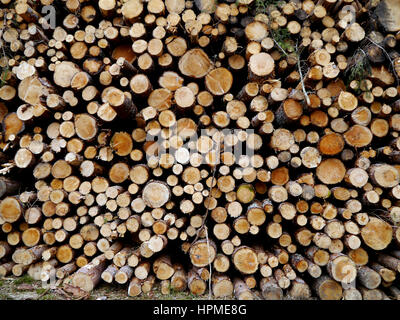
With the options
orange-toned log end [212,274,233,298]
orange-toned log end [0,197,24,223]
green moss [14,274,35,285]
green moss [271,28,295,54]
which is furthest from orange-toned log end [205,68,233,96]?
green moss [14,274,35,285]

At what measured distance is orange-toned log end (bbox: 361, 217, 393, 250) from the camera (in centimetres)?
266

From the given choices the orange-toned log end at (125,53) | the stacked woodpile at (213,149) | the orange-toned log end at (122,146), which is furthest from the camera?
the orange-toned log end at (125,53)

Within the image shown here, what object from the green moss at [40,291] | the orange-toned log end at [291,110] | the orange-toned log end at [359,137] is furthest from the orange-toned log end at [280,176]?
the green moss at [40,291]

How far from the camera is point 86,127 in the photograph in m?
2.88

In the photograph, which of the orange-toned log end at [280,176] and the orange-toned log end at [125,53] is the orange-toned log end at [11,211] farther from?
the orange-toned log end at [280,176]

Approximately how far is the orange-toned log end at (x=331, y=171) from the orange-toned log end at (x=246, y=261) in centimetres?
101

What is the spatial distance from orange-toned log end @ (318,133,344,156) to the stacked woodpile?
1cm

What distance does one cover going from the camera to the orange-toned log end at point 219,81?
9.57ft

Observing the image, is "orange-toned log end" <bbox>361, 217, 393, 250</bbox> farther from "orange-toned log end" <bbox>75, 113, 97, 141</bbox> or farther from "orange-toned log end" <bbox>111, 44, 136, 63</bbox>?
"orange-toned log end" <bbox>111, 44, 136, 63</bbox>

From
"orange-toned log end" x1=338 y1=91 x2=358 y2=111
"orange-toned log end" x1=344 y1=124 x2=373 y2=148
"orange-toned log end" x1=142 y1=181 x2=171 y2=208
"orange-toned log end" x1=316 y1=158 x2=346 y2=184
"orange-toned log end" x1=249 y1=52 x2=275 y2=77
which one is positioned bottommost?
"orange-toned log end" x1=142 y1=181 x2=171 y2=208

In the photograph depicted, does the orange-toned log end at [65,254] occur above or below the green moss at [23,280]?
above

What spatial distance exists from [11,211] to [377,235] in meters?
3.71

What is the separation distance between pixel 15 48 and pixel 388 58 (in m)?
4.03

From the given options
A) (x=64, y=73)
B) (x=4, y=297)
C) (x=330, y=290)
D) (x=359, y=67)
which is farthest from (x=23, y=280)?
(x=359, y=67)
